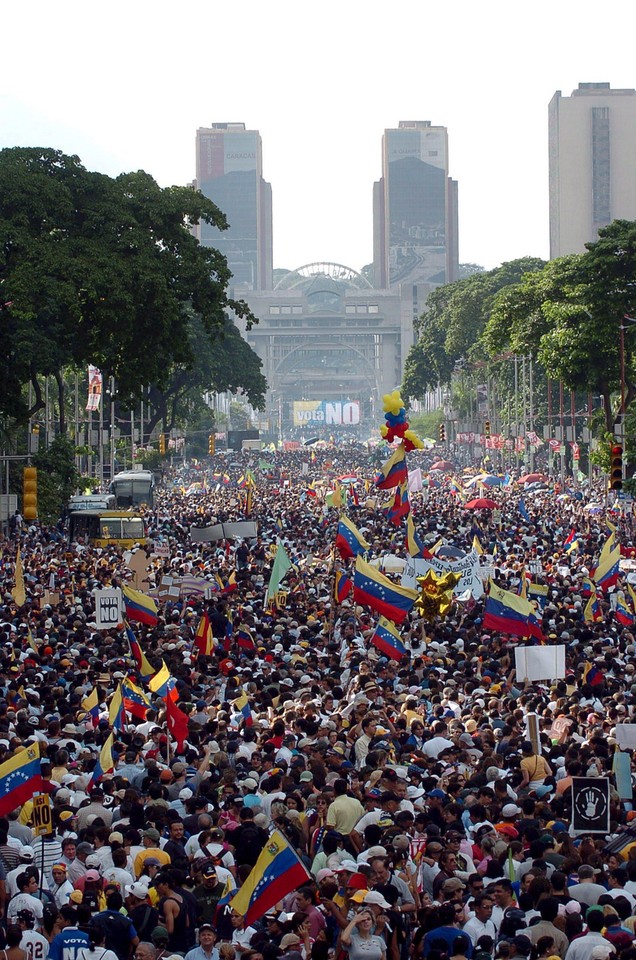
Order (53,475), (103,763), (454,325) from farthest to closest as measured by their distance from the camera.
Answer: (454,325)
(53,475)
(103,763)

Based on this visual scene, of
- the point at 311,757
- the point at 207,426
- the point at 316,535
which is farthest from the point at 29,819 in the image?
the point at 207,426

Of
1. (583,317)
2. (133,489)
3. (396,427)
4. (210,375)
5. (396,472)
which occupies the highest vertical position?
(583,317)

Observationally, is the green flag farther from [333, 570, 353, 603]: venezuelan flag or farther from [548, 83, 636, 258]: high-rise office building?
[548, 83, 636, 258]: high-rise office building

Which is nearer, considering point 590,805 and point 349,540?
point 590,805

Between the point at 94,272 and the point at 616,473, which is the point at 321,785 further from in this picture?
the point at 94,272

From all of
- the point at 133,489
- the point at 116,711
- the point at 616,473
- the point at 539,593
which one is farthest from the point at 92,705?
the point at 133,489

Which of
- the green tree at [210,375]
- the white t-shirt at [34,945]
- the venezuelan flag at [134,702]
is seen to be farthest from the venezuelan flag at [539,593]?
the green tree at [210,375]

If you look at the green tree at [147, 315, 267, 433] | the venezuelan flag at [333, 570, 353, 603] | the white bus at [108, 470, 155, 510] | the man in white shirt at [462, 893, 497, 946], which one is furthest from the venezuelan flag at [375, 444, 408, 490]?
the green tree at [147, 315, 267, 433]

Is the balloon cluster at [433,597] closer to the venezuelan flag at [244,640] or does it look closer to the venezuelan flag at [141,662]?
the venezuelan flag at [244,640]
